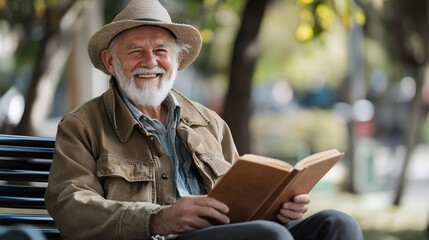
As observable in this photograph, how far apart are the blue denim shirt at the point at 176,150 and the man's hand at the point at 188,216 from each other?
43cm

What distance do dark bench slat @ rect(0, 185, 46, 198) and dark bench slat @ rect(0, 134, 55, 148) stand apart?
0.17m

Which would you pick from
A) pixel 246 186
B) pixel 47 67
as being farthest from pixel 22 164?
pixel 47 67

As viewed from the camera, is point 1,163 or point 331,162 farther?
point 1,163

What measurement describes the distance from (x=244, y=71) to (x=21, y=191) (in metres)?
7.52

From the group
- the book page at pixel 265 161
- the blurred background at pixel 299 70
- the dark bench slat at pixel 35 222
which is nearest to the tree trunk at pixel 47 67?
the blurred background at pixel 299 70

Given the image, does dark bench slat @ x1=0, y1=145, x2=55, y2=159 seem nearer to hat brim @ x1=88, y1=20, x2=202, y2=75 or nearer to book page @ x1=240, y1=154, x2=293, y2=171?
hat brim @ x1=88, y1=20, x2=202, y2=75

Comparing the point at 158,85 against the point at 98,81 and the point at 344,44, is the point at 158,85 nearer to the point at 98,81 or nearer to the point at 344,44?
the point at 98,81

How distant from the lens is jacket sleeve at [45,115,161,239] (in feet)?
12.6

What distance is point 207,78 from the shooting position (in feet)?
105

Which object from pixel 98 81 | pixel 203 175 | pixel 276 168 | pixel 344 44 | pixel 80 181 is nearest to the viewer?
pixel 276 168

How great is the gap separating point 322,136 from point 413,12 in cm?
1177

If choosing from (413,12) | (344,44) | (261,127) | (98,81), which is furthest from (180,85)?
(413,12)

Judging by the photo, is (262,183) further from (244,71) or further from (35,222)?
→ (244,71)

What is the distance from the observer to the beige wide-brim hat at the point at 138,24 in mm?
4219
